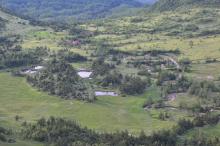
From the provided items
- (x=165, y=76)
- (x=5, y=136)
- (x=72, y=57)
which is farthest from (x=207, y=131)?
(x=72, y=57)

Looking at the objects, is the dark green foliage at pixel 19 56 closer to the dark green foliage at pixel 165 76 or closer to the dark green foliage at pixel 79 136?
the dark green foliage at pixel 165 76

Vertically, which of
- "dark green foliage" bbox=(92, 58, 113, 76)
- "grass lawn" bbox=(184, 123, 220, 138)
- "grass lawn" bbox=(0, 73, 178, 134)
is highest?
"dark green foliage" bbox=(92, 58, 113, 76)

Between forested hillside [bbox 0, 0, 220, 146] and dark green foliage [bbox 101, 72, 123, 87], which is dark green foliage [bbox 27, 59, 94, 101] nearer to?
forested hillside [bbox 0, 0, 220, 146]

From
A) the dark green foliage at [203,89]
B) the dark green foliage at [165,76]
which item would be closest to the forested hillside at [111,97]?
the dark green foliage at [203,89]

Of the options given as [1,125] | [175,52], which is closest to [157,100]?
[1,125]

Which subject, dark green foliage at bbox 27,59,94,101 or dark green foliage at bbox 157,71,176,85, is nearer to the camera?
dark green foliage at bbox 27,59,94,101

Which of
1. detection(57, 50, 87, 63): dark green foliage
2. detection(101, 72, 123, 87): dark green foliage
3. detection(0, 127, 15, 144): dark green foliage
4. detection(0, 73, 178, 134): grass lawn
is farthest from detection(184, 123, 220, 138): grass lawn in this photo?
detection(57, 50, 87, 63): dark green foliage

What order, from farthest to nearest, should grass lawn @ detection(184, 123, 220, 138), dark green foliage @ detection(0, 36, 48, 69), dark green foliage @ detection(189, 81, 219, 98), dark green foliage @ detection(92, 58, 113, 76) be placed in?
dark green foliage @ detection(0, 36, 48, 69)
dark green foliage @ detection(92, 58, 113, 76)
dark green foliage @ detection(189, 81, 219, 98)
grass lawn @ detection(184, 123, 220, 138)
